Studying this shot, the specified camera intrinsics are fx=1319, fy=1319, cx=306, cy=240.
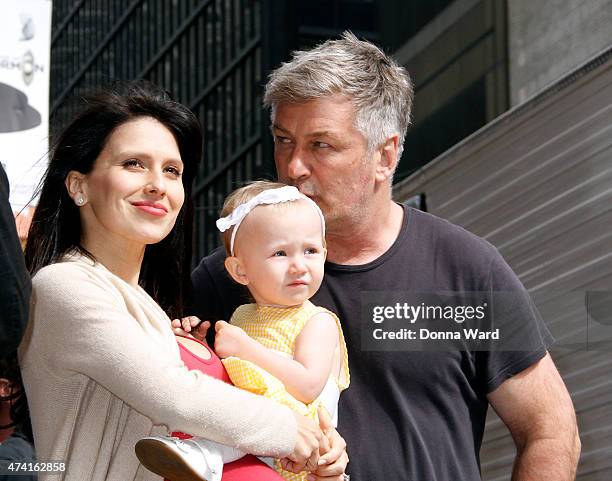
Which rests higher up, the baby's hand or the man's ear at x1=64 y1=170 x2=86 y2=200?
the man's ear at x1=64 y1=170 x2=86 y2=200

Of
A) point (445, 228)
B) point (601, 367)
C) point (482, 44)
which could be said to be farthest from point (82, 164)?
point (482, 44)

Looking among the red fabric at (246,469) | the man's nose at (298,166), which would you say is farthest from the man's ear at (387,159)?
the red fabric at (246,469)

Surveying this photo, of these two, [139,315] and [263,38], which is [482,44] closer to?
[139,315]

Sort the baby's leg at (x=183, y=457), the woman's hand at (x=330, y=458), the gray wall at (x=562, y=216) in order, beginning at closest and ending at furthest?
the baby's leg at (x=183, y=457), the woman's hand at (x=330, y=458), the gray wall at (x=562, y=216)

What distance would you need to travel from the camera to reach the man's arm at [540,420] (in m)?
4.26

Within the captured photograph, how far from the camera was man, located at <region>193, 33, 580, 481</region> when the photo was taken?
415cm

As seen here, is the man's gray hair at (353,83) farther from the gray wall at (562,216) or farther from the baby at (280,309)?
the gray wall at (562,216)

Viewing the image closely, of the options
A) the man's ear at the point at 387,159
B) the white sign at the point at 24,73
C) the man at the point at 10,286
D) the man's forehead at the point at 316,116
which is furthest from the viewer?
the white sign at the point at 24,73

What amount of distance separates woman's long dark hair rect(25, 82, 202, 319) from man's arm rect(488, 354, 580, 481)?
3.96 ft

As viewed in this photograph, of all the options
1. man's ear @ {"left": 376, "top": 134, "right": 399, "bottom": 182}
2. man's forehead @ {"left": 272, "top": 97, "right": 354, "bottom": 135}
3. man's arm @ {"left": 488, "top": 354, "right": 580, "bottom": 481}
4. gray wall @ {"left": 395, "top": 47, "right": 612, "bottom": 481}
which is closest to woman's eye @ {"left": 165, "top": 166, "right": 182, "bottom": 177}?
man's forehead @ {"left": 272, "top": 97, "right": 354, "bottom": 135}

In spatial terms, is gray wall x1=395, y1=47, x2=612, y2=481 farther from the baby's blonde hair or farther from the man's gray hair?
the baby's blonde hair

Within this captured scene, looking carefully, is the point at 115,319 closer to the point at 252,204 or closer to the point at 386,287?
the point at 252,204

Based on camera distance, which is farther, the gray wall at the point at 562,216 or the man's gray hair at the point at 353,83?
the gray wall at the point at 562,216

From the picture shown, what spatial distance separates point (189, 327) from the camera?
11.4 feet
